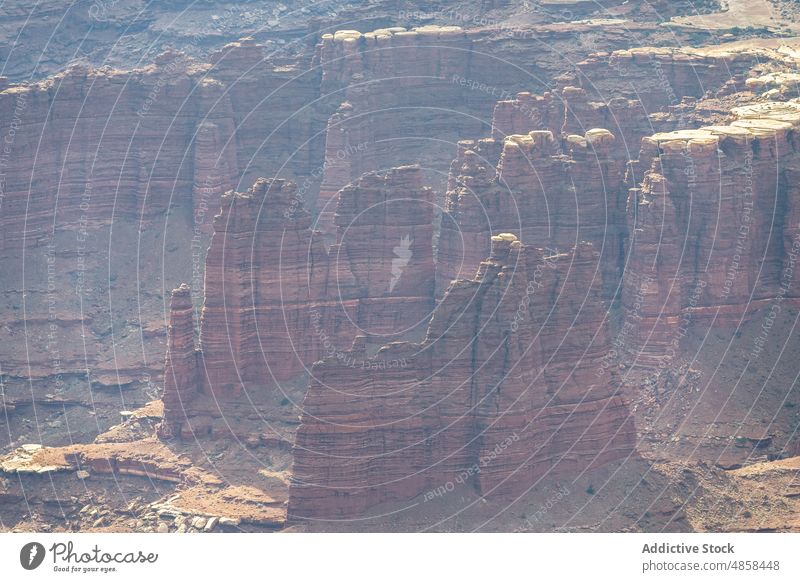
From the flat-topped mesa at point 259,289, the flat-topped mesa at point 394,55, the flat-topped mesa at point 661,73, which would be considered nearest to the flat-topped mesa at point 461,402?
the flat-topped mesa at point 259,289

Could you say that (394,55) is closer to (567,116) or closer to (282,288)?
(567,116)

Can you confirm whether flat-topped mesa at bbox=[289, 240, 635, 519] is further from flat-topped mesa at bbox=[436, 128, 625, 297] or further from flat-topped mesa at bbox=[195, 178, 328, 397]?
flat-topped mesa at bbox=[436, 128, 625, 297]

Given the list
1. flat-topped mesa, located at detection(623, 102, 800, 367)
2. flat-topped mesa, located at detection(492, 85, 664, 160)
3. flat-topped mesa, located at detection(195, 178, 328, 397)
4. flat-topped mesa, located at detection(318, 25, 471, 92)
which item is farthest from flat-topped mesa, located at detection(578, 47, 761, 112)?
flat-topped mesa, located at detection(195, 178, 328, 397)

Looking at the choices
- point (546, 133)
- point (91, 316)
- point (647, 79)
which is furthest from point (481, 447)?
point (647, 79)

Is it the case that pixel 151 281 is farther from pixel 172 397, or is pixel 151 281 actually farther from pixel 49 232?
pixel 172 397

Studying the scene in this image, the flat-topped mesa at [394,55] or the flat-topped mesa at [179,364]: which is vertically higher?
the flat-topped mesa at [394,55]

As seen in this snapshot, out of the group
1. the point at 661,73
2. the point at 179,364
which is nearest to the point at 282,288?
the point at 179,364

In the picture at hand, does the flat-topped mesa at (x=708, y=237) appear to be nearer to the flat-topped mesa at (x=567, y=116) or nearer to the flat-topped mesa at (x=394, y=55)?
the flat-topped mesa at (x=567, y=116)
